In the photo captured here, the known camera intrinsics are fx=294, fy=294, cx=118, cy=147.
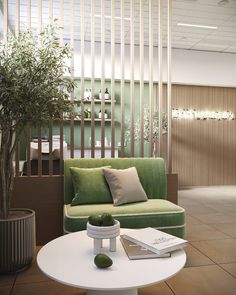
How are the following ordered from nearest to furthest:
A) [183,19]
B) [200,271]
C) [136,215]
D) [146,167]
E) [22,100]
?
[22,100] → [200,271] → [136,215] → [146,167] → [183,19]

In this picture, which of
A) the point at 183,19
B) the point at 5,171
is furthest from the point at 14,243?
the point at 183,19

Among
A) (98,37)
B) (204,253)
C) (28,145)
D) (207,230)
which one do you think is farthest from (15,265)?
(98,37)

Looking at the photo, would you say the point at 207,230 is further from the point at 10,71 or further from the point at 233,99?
the point at 233,99

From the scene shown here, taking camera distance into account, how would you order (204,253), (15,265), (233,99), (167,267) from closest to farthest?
(167,267), (15,265), (204,253), (233,99)

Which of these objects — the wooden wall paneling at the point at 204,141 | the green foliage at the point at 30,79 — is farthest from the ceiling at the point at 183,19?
the green foliage at the point at 30,79

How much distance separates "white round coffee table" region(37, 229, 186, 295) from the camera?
4.81ft

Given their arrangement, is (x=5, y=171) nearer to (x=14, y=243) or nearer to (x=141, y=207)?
(x=14, y=243)

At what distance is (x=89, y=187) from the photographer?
2984mm

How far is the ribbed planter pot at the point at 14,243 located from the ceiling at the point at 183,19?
277cm

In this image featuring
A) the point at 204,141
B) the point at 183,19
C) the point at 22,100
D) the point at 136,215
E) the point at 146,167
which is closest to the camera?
the point at 22,100

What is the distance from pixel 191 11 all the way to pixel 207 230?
11.7 ft

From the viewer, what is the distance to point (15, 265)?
246 cm

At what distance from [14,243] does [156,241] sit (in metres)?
1.26

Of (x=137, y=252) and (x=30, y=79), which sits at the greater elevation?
(x=30, y=79)
